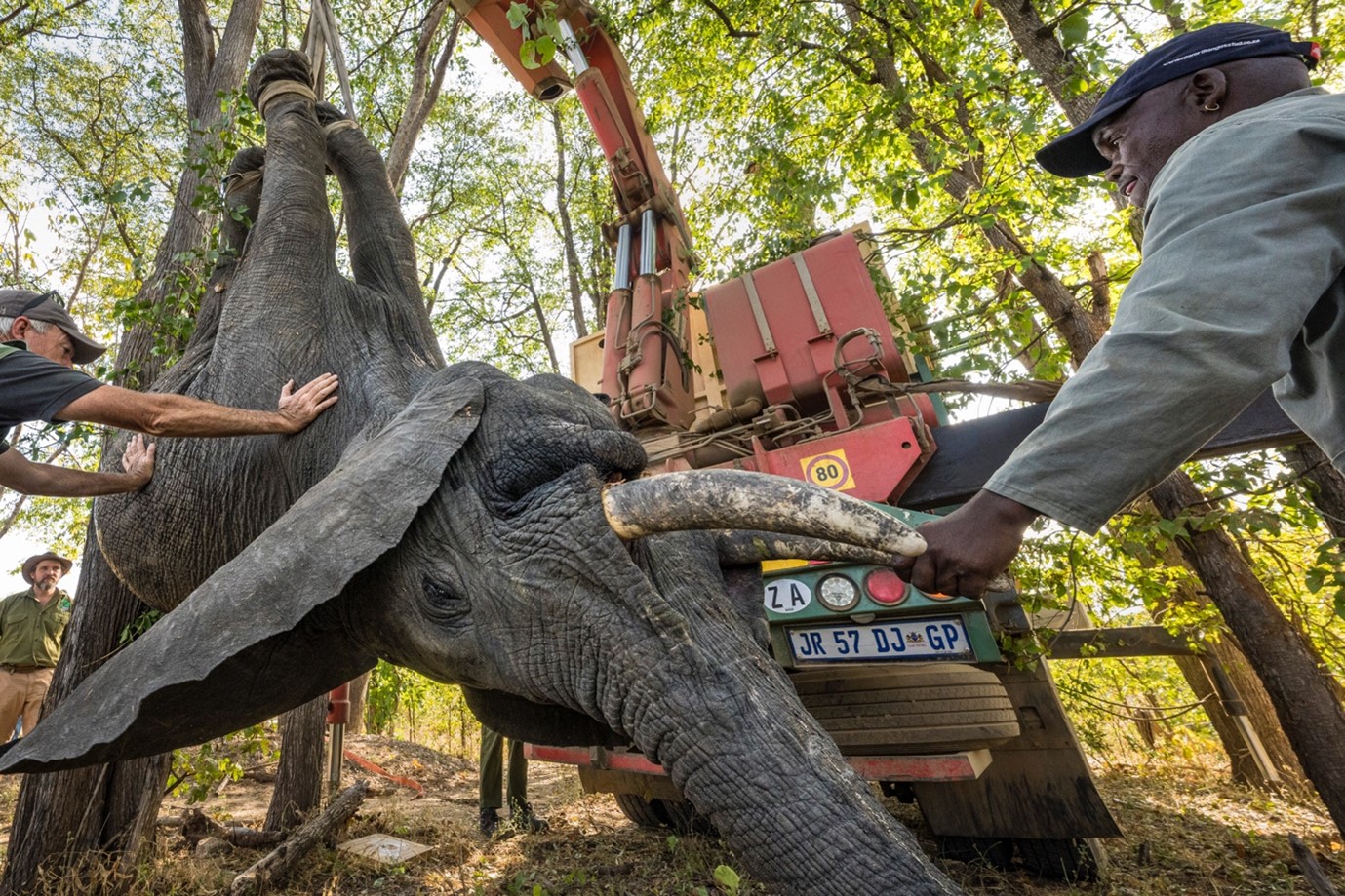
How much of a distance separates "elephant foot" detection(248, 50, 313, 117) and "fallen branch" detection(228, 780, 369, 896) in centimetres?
399

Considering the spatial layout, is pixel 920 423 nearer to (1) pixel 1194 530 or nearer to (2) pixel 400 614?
(1) pixel 1194 530

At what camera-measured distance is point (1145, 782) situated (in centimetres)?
623

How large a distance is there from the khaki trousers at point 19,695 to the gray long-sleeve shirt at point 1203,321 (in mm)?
9633

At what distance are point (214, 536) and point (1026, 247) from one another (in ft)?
16.2

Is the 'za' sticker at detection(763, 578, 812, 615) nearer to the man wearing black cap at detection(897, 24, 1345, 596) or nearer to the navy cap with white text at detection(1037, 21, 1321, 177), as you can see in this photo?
the man wearing black cap at detection(897, 24, 1345, 596)

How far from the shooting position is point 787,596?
124 inches

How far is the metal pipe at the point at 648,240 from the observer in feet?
19.0

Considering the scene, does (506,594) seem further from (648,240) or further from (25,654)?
(25,654)

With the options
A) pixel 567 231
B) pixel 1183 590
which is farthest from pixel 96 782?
pixel 567 231

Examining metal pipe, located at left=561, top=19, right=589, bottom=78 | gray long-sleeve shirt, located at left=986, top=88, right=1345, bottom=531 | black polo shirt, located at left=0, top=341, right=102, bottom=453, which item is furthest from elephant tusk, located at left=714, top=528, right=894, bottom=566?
metal pipe, located at left=561, top=19, right=589, bottom=78

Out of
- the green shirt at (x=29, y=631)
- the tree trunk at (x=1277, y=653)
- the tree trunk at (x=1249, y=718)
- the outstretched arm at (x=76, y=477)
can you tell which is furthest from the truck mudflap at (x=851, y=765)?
the green shirt at (x=29, y=631)

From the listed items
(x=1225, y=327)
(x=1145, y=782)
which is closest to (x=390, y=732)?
(x=1145, y=782)

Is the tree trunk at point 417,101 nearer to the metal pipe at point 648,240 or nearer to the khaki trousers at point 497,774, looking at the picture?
the metal pipe at point 648,240

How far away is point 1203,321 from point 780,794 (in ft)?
3.74
